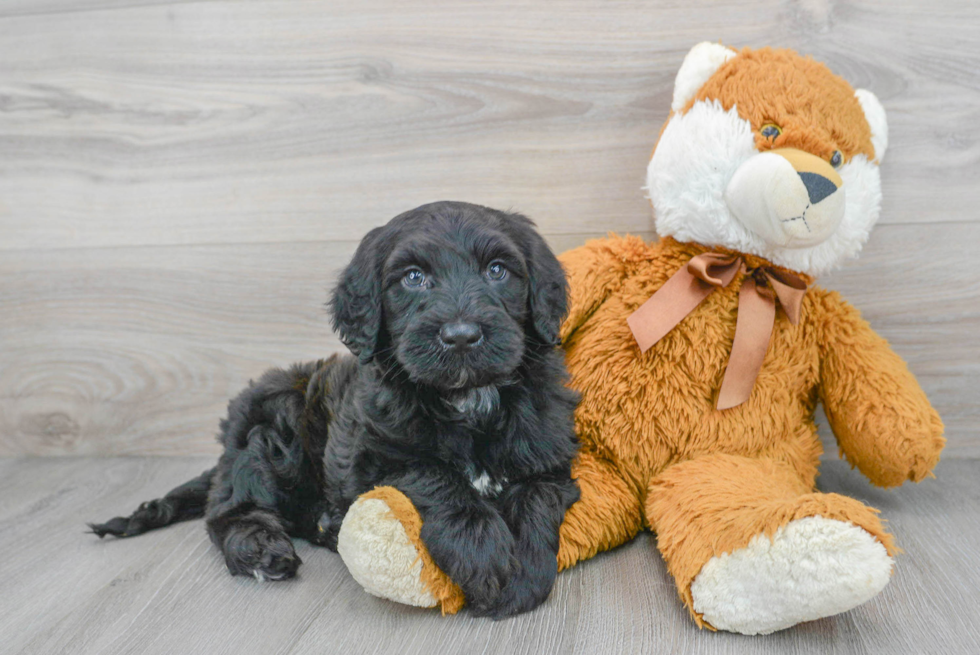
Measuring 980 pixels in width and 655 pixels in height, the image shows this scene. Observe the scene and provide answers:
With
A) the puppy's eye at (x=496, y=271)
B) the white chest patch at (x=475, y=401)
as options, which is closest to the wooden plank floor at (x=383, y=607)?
the white chest patch at (x=475, y=401)

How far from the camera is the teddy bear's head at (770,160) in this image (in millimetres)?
1401

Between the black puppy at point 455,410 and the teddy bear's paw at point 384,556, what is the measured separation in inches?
1.7

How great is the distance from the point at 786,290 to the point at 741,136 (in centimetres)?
34

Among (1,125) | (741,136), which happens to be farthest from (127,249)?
(741,136)

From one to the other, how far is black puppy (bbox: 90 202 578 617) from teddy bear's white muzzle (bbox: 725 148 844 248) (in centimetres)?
40

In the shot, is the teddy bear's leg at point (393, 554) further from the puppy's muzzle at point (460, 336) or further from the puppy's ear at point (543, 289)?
the puppy's ear at point (543, 289)

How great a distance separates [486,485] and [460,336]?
378 mm

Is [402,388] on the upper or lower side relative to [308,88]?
lower

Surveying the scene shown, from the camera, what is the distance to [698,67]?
1576 mm

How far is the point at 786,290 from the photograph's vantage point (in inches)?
60.7

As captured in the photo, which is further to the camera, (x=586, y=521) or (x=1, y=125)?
(x=1, y=125)

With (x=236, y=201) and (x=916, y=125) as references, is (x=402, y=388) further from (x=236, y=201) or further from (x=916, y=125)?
(x=916, y=125)

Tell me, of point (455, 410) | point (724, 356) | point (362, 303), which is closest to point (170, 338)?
point (362, 303)

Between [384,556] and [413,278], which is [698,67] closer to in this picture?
[413,278]
